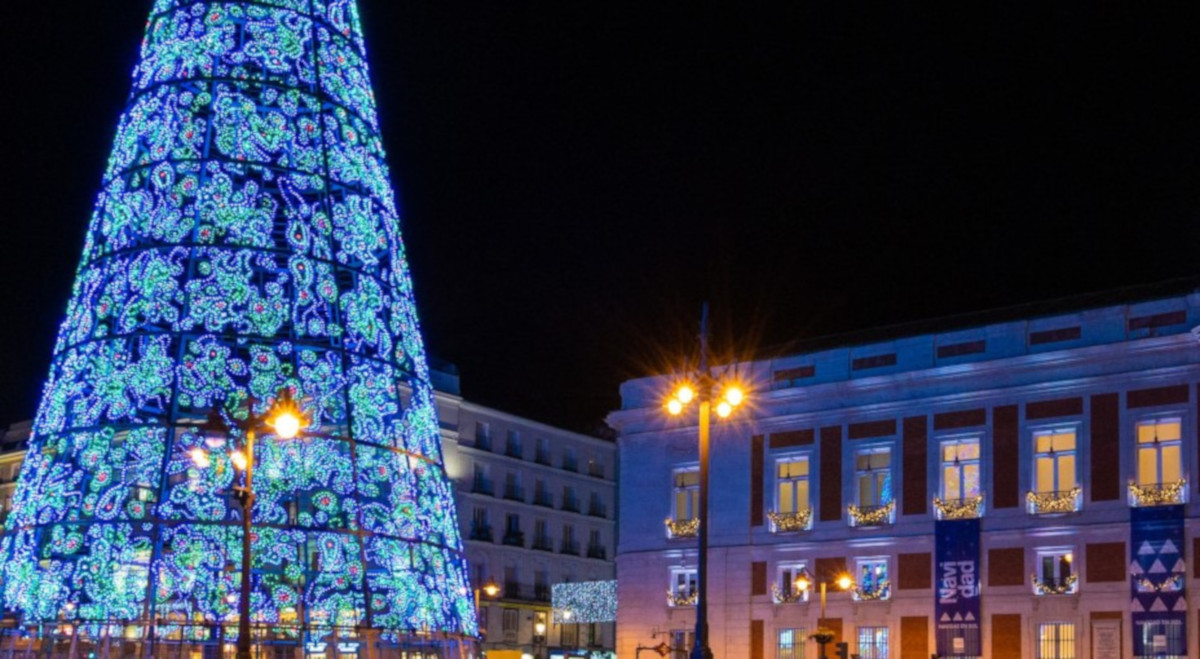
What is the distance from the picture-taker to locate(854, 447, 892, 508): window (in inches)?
1870

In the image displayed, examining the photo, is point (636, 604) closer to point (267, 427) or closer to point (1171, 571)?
point (1171, 571)

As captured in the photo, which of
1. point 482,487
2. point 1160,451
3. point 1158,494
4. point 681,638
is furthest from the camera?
point 482,487

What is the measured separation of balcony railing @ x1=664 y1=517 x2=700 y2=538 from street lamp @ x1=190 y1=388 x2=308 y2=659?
3044cm

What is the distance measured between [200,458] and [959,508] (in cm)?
2877

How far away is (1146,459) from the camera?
4275 centimetres

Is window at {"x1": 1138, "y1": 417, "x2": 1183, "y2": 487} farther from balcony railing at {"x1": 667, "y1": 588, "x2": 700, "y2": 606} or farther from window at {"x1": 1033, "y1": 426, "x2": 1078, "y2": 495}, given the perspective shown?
balcony railing at {"x1": 667, "y1": 588, "x2": 700, "y2": 606}

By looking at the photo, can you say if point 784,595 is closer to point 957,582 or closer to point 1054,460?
point 957,582

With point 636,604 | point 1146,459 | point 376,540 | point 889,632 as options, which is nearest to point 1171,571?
point 1146,459

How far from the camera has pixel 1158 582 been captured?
41438 mm

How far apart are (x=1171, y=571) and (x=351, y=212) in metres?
27.3

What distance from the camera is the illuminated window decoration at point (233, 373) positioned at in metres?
21.5

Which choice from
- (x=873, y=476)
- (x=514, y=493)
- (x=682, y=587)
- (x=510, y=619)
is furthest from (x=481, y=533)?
(x=873, y=476)

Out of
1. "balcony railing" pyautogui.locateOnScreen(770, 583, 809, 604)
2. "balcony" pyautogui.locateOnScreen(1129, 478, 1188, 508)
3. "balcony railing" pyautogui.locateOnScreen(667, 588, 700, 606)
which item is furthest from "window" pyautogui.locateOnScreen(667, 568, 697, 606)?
"balcony" pyautogui.locateOnScreen(1129, 478, 1188, 508)

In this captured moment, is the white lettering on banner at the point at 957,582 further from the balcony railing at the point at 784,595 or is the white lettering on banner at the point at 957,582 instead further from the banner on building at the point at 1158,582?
the balcony railing at the point at 784,595
